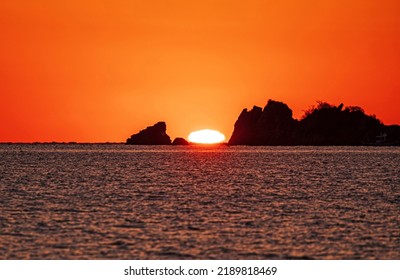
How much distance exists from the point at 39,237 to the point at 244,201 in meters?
27.8

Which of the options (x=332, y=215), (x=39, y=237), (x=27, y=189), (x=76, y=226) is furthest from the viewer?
(x=27, y=189)

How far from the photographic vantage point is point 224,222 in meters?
56.0

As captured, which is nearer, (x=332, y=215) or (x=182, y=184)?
(x=332, y=215)

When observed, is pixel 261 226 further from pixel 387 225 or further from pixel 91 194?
pixel 91 194

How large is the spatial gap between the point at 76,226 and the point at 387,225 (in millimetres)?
20451
